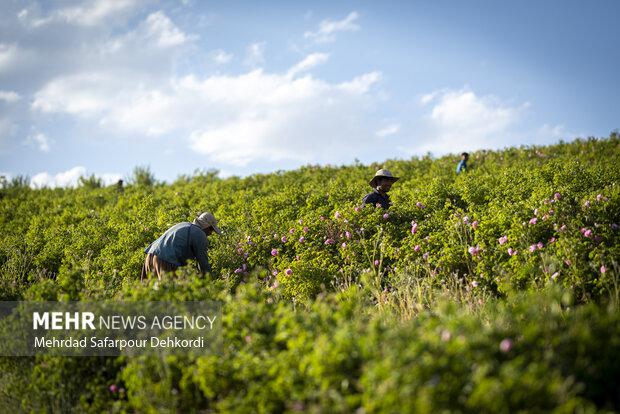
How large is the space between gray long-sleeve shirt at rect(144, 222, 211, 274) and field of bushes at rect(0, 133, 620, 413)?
530mm

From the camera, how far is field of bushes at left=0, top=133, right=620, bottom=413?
245 centimetres

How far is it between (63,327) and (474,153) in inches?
585

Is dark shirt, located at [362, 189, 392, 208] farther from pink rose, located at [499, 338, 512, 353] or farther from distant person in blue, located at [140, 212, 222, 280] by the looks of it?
pink rose, located at [499, 338, 512, 353]

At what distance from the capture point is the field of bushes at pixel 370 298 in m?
2.45

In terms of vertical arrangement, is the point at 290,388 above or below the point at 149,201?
below

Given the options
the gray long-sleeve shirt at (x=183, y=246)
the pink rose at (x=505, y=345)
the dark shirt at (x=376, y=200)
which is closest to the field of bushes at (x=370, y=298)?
the pink rose at (x=505, y=345)

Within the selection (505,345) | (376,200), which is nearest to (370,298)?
(376,200)

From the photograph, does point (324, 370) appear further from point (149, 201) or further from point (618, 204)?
point (149, 201)

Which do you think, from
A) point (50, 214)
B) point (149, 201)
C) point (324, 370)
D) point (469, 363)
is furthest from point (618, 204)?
point (50, 214)

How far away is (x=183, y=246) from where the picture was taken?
580 cm

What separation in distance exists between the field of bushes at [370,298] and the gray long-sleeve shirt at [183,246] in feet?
1.74

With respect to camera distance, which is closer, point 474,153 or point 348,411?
point 348,411

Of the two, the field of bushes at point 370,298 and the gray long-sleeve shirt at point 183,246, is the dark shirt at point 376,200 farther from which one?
the gray long-sleeve shirt at point 183,246

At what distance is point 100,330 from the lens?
3.74 meters
